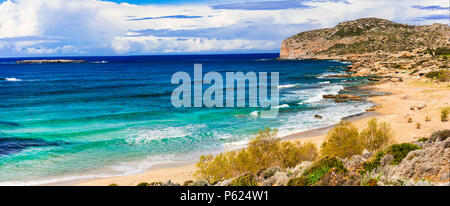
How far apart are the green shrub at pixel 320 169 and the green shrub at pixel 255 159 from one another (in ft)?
13.0

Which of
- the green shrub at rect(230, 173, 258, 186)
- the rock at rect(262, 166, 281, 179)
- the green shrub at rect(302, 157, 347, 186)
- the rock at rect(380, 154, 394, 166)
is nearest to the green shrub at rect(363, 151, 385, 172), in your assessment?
the rock at rect(380, 154, 394, 166)

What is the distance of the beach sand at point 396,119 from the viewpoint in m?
18.8

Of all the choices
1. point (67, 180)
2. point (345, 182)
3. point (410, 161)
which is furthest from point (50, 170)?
point (410, 161)

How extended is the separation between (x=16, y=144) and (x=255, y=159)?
19586 mm

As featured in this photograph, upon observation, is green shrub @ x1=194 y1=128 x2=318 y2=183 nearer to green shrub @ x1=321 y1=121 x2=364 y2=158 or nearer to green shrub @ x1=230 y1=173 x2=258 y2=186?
green shrub @ x1=321 y1=121 x2=364 y2=158

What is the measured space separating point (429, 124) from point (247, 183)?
20880mm

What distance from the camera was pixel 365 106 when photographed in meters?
39.4

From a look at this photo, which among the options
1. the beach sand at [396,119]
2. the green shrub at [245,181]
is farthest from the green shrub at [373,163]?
the beach sand at [396,119]

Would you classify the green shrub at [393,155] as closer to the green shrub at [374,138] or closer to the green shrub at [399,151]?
the green shrub at [399,151]

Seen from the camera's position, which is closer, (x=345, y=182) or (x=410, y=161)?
(x=345, y=182)

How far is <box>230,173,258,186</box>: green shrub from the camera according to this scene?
38.2ft

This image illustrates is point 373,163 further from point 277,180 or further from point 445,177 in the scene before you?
point 277,180
